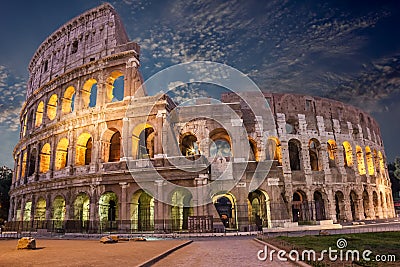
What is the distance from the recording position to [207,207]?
61.8 feet

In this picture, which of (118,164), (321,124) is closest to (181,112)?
(118,164)

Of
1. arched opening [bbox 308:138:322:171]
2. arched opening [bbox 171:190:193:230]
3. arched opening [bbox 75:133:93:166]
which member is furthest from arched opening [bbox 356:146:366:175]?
arched opening [bbox 75:133:93:166]

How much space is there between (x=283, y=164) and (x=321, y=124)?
6313 millimetres

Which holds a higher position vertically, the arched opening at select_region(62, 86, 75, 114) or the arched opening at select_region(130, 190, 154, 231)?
the arched opening at select_region(62, 86, 75, 114)

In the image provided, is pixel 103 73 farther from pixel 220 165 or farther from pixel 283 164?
pixel 283 164

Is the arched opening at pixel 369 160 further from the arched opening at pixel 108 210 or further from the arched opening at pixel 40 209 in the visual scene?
the arched opening at pixel 40 209

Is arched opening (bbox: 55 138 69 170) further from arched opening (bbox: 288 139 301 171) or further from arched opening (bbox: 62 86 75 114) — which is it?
arched opening (bbox: 288 139 301 171)

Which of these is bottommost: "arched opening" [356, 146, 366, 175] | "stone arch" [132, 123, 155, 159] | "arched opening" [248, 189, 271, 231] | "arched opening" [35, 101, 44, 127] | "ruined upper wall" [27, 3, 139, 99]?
"arched opening" [248, 189, 271, 231]

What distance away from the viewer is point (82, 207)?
900 inches

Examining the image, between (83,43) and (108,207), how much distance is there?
576 inches

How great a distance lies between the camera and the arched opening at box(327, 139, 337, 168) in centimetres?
2922

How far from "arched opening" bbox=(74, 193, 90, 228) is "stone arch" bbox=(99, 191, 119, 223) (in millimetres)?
1397

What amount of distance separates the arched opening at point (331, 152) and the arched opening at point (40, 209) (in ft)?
88.2

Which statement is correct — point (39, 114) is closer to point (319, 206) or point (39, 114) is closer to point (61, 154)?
point (61, 154)
